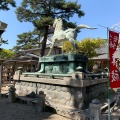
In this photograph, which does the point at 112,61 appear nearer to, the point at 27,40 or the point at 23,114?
the point at 23,114

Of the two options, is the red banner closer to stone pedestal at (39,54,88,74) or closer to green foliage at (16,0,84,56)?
stone pedestal at (39,54,88,74)

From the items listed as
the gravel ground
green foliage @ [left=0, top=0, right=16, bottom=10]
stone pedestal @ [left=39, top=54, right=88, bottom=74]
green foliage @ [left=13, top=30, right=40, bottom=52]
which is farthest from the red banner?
green foliage @ [left=13, top=30, right=40, bottom=52]

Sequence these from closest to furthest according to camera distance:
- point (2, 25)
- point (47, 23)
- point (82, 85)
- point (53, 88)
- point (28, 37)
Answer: point (2, 25)
point (82, 85)
point (53, 88)
point (47, 23)
point (28, 37)

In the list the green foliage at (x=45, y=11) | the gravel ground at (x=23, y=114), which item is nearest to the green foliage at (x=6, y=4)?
the green foliage at (x=45, y=11)

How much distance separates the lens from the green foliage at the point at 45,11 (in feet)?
65.8

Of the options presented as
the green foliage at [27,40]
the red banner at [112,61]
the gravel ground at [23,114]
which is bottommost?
the gravel ground at [23,114]

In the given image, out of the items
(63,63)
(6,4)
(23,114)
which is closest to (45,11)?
(6,4)

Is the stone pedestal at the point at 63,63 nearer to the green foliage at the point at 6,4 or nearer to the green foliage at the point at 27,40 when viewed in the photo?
the green foliage at the point at 6,4

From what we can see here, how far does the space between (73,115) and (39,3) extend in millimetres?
→ 17620

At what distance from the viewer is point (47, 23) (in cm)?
1998

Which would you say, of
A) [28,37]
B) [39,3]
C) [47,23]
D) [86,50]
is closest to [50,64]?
[47,23]

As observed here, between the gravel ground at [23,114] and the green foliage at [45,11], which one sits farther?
the green foliage at [45,11]

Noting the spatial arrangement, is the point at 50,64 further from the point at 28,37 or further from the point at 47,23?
the point at 28,37

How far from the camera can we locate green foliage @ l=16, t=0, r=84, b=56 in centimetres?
2006
